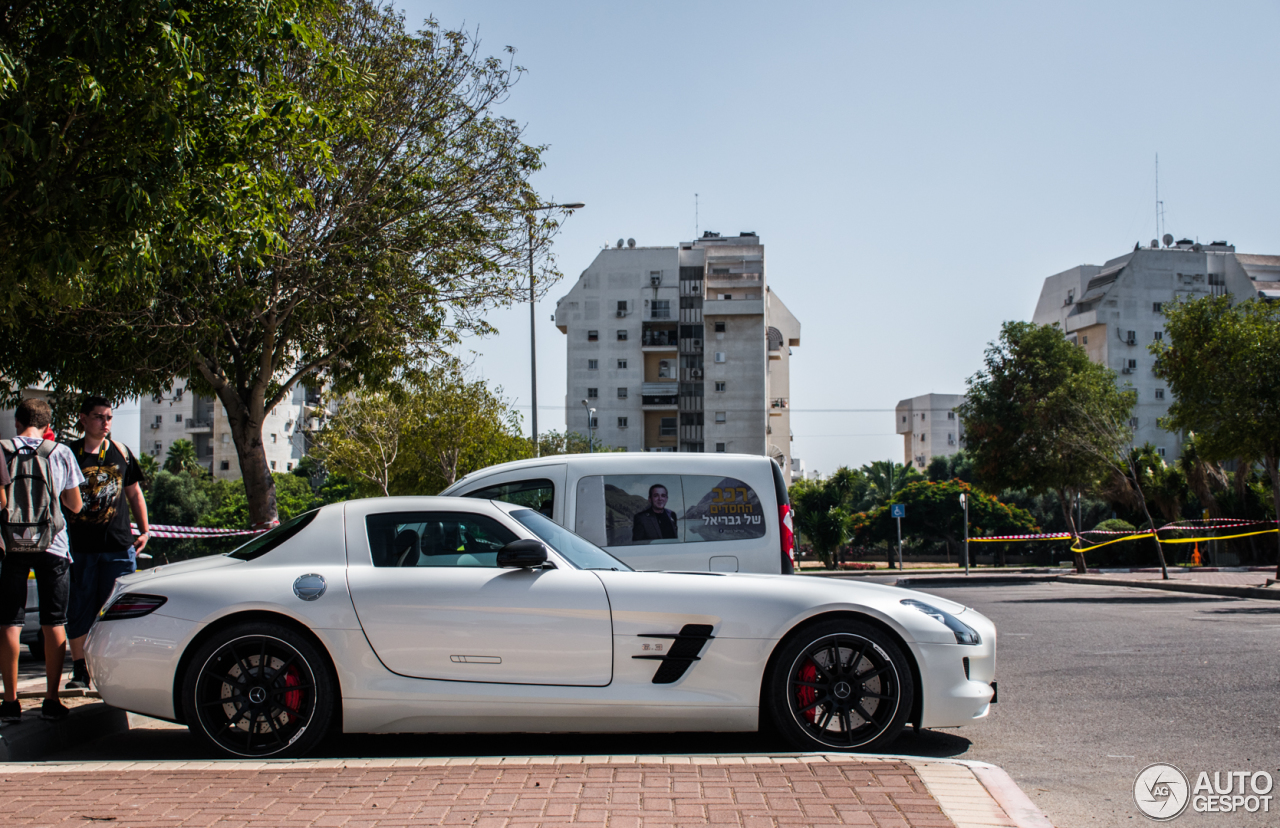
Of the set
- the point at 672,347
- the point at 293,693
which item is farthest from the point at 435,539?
the point at 672,347

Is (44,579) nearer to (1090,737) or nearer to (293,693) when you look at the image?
(293,693)

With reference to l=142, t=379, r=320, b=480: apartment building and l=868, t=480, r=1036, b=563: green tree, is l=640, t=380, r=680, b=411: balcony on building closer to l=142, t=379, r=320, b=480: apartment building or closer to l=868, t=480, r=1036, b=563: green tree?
l=868, t=480, r=1036, b=563: green tree

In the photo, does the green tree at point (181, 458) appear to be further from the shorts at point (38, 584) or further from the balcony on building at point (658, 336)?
the shorts at point (38, 584)

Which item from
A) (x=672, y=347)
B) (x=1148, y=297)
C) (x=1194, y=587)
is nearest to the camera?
(x=1194, y=587)

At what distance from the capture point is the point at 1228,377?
21641mm

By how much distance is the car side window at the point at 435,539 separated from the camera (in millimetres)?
5555

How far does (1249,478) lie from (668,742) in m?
44.1

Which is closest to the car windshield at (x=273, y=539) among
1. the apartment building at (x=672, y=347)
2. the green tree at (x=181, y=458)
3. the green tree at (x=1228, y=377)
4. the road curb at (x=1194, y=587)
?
the road curb at (x=1194, y=587)

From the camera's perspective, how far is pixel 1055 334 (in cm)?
3766

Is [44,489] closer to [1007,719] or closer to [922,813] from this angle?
[922,813]

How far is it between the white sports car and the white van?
2.79m

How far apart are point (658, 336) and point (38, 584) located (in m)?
75.5

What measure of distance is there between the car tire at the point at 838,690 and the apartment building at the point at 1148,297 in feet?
282

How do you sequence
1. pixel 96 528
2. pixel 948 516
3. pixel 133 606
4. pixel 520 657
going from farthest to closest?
pixel 948 516 < pixel 96 528 < pixel 133 606 < pixel 520 657
